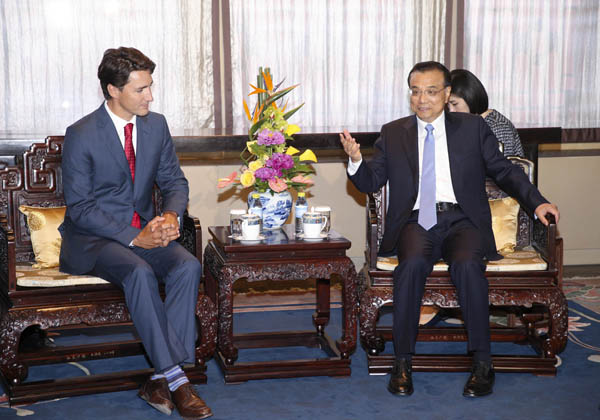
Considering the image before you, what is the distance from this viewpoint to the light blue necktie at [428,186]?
353 centimetres

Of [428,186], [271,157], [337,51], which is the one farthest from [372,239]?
[337,51]

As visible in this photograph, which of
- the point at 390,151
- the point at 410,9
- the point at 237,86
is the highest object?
the point at 410,9

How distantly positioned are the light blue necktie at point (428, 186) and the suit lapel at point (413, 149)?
0.03 meters

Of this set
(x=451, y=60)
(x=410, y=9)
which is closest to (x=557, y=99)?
(x=451, y=60)

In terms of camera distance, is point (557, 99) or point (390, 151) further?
point (557, 99)

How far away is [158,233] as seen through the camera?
3.17 meters

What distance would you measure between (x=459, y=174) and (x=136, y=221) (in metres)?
1.51

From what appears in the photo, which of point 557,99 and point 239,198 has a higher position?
point 557,99

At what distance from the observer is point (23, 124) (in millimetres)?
4828

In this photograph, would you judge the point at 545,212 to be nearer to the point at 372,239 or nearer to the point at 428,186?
the point at 428,186

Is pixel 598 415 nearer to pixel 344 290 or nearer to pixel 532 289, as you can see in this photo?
pixel 532 289

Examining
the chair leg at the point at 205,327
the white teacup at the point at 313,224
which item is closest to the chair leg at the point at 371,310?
the white teacup at the point at 313,224

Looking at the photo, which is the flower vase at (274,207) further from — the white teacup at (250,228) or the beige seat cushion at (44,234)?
the beige seat cushion at (44,234)

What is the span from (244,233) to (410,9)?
259 centimetres
